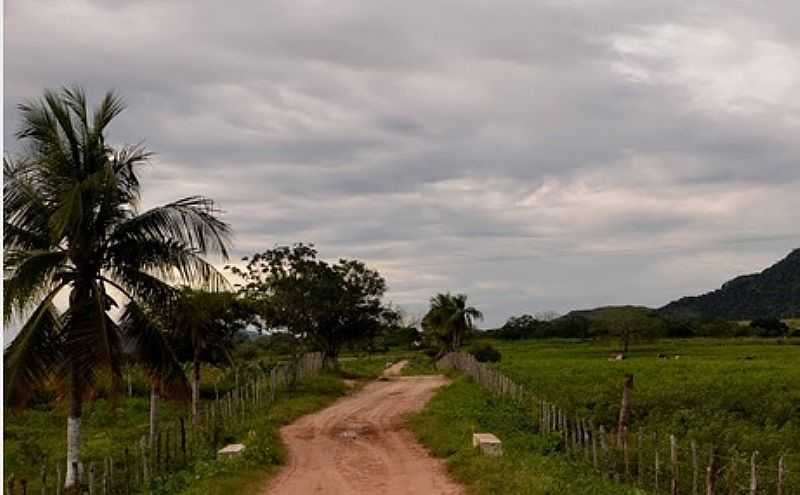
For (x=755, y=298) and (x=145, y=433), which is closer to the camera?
(x=145, y=433)

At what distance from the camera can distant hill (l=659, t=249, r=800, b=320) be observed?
166 meters

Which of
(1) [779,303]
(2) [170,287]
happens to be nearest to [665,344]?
(2) [170,287]

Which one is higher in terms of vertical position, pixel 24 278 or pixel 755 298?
pixel 755 298

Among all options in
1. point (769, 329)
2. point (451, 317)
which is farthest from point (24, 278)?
point (769, 329)

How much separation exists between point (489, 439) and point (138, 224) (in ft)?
29.5

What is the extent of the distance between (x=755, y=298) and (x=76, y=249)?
589 feet

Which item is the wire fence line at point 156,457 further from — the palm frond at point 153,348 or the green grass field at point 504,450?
the green grass field at point 504,450

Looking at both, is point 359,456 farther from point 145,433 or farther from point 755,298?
point 755,298

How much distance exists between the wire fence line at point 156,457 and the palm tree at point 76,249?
1150mm

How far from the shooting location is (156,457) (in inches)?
764

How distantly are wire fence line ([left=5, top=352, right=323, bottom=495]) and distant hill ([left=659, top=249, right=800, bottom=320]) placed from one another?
5523 inches

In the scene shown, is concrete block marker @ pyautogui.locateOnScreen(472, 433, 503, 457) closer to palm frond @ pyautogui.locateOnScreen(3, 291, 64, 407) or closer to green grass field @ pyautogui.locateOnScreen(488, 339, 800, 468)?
palm frond @ pyautogui.locateOnScreen(3, 291, 64, 407)

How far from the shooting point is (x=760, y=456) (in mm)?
26531

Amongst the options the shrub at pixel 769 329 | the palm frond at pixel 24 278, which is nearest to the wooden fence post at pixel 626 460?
the palm frond at pixel 24 278
